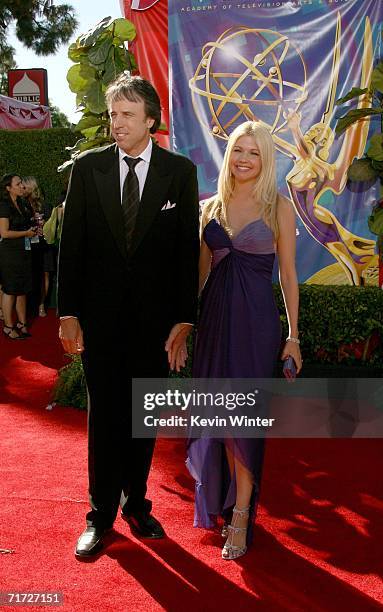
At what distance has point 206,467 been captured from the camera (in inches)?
125

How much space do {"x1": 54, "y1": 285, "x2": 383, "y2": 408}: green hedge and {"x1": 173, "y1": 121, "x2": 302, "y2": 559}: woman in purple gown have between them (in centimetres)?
231

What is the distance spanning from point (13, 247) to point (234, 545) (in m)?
5.44

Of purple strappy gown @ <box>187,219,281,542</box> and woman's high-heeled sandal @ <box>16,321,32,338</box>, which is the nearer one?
purple strappy gown @ <box>187,219,281,542</box>

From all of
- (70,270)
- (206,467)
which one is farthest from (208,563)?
(70,270)

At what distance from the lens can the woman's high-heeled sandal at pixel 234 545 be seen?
9.78 ft

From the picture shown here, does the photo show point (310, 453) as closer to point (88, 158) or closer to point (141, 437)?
point (141, 437)

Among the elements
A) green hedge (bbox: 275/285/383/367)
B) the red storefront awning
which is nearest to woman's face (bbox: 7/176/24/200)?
green hedge (bbox: 275/285/383/367)

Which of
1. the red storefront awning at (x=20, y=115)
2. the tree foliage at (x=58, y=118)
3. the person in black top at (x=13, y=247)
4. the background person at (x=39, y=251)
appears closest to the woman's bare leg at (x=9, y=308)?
the person in black top at (x=13, y=247)

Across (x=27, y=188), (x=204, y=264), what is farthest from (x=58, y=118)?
(x=204, y=264)

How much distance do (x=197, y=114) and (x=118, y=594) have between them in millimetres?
4055

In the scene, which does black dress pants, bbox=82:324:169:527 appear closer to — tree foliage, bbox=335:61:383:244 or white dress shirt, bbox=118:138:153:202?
white dress shirt, bbox=118:138:153:202

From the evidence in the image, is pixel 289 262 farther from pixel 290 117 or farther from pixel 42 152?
pixel 42 152

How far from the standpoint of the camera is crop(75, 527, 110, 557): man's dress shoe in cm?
296

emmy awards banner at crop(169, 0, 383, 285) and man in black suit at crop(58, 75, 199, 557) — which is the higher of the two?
emmy awards banner at crop(169, 0, 383, 285)
